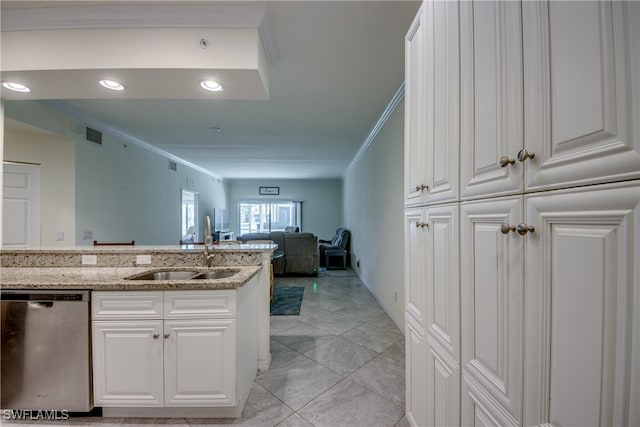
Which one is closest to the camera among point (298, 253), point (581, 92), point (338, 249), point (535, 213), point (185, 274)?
point (581, 92)

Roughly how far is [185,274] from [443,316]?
197cm

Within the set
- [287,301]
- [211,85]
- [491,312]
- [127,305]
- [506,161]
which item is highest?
[211,85]

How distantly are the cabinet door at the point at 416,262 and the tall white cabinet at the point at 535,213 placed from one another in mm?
110

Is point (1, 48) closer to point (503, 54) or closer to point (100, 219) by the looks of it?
point (100, 219)

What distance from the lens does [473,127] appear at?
3.21ft

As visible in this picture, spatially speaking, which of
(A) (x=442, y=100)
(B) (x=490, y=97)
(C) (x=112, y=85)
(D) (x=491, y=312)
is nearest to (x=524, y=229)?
(D) (x=491, y=312)

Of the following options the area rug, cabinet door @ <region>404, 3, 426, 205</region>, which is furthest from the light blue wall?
cabinet door @ <region>404, 3, 426, 205</region>

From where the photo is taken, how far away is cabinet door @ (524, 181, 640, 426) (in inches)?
20.1

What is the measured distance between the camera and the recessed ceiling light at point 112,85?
205cm

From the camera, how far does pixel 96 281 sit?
174 centimetres

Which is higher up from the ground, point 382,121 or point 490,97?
point 382,121

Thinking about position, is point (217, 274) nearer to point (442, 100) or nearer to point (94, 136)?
point (442, 100)

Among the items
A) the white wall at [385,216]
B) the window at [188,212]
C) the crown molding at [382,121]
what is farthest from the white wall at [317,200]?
the white wall at [385,216]

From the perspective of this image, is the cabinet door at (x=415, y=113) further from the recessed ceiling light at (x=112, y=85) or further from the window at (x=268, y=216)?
the window at (x=268, y=216)
